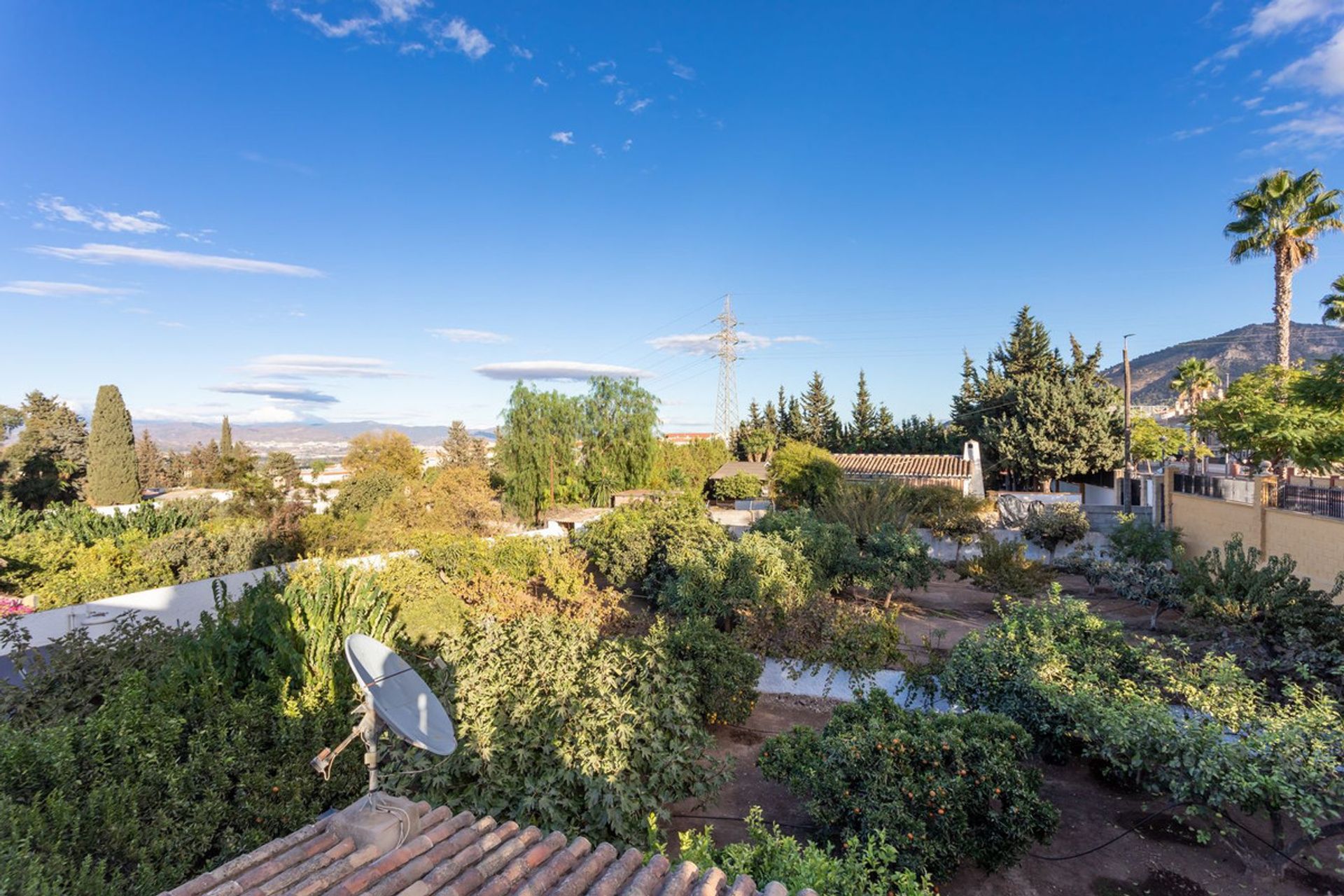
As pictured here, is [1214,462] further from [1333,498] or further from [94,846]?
[94,846]

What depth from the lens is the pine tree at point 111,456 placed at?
110 feet

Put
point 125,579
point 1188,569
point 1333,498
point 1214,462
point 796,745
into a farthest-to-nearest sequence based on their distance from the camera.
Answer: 1. point 1214,462
2. point 125,579
3. point 1333,498
4. point 1188,569
5. point 796,745

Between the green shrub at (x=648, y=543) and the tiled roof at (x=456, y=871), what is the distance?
30.0 ft

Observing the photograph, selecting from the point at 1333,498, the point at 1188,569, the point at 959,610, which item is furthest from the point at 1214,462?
the point at 1188,569

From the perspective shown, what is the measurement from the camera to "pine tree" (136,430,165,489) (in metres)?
56.6

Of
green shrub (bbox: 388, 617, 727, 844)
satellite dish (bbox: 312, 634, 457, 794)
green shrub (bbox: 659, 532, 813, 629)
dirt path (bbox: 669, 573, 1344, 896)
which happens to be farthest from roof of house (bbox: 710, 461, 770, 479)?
satellite dish (bbox: 312, 634, 457, 794)

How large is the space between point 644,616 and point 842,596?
5665mm

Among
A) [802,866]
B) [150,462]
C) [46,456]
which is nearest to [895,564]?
[802,866]

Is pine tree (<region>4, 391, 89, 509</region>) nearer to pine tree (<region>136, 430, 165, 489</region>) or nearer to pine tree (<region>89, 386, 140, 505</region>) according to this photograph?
pine tree (<region>89, 386, 140, 505</region>)

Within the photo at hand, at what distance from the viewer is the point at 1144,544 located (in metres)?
15.8

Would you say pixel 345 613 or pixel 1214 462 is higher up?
pixel 1214 462

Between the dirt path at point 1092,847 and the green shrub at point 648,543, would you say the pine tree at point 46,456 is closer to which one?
the green shrub at point 648,543

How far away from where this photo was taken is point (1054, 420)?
3144 cm

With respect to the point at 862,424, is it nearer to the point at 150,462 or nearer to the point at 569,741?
the point at 569,741
